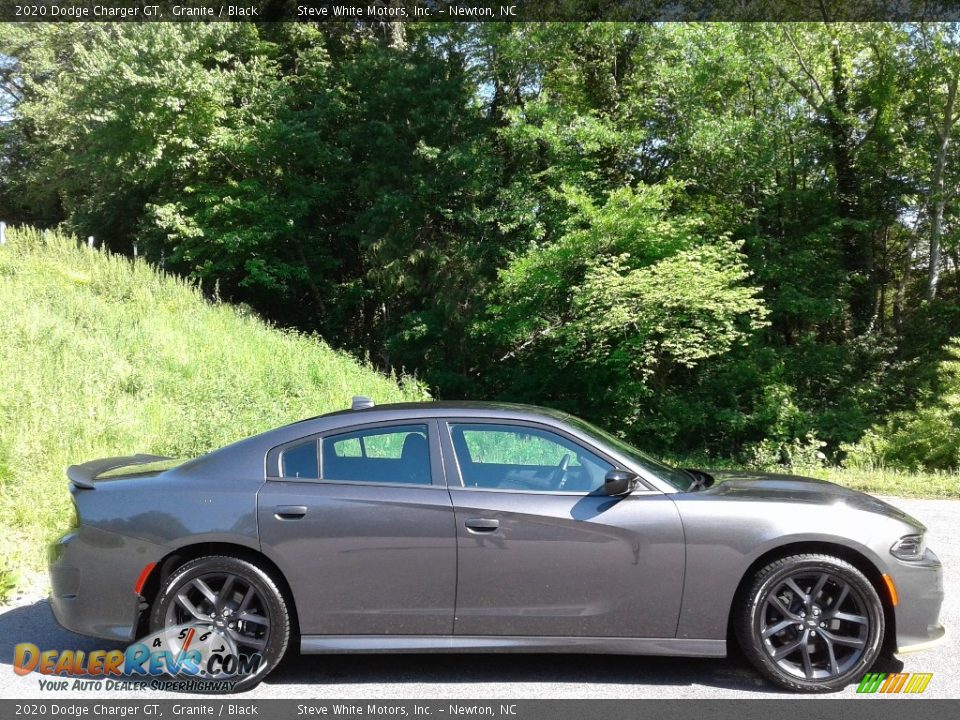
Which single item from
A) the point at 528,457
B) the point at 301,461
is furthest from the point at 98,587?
the point at 528,457

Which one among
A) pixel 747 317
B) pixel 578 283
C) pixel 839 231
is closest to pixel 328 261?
pixel 578 283

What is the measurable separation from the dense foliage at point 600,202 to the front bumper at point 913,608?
52.2ft

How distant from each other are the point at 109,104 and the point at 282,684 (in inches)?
970

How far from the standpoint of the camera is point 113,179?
2742 centimetres

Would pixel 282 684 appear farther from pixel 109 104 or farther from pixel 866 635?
pixel 109 104

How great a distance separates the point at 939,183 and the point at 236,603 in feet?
76.6

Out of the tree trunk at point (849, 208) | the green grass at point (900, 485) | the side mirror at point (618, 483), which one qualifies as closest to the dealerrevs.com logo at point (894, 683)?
the side mirror at point (618, 483)

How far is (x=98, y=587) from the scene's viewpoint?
14.7 feet

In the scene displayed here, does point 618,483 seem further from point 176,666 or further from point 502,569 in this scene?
point 176,666

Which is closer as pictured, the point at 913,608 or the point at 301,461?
the point at 913,608

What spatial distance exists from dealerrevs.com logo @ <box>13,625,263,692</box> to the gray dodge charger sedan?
0.04 meters

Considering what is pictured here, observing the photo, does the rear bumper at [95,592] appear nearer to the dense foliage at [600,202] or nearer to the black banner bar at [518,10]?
the dense foliage at [600,202]
